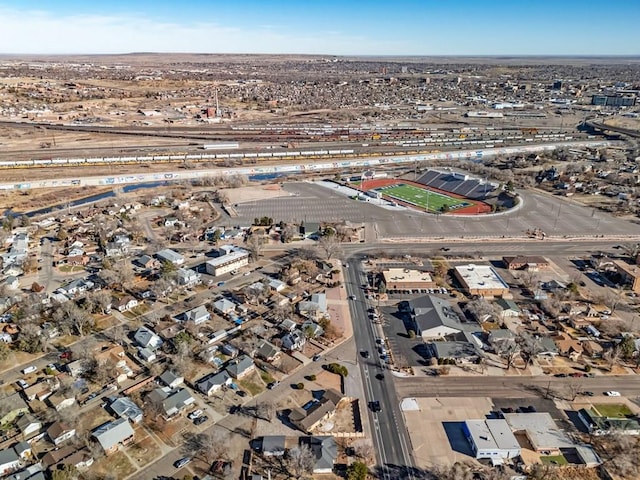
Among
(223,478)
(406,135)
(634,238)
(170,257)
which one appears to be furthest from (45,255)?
(406,135)

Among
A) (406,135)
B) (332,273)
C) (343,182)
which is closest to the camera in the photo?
(332,273)

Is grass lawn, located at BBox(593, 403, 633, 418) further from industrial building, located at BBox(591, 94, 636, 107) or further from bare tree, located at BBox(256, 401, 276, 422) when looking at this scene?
industrial building, located at BBox(591, 94, 636, 107)

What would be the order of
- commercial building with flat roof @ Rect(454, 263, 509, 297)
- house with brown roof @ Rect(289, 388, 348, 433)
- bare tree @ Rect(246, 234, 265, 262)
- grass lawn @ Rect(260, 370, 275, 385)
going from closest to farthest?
house with brown roof @ Rect(289, 388, 348, 433) → grass lawn @ Rect(260, 370, 275, 385) → commercial building with flat roof @ Rect(454, 263, 509, 297) → bare tree @ Rect(246, 234, 265, 262)

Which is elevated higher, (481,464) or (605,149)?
(605,149)

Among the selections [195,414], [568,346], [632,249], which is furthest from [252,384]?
[632,249]

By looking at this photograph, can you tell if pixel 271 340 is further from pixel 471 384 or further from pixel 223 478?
pixel 471 384

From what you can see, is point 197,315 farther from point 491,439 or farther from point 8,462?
point 491,439

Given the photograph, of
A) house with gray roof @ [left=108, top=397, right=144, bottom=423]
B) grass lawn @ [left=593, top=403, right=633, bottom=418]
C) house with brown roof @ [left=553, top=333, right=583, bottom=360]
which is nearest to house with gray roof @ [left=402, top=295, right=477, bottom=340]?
house with brown roof @ [left=553, top=333, right=583, bottom=360]
